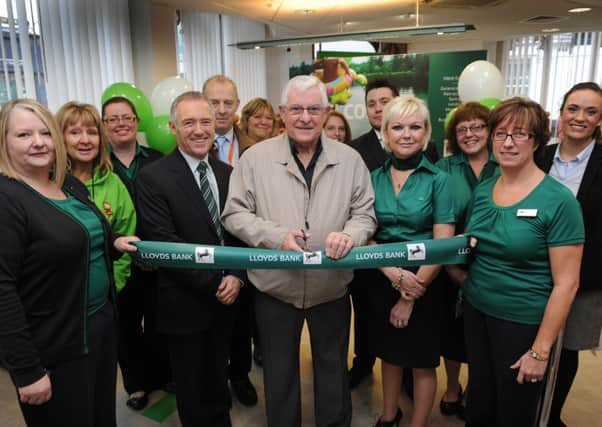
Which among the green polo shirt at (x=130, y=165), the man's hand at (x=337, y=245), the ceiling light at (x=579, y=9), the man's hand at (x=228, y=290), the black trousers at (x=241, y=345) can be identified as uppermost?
the ceiling light at (x=579, y=9)

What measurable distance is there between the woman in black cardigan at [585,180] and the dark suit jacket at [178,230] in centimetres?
171

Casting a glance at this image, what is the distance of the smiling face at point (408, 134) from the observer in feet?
6.51

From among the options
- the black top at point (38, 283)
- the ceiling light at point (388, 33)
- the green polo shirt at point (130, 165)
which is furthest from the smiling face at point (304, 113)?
the ceiling light at point (388, 33)

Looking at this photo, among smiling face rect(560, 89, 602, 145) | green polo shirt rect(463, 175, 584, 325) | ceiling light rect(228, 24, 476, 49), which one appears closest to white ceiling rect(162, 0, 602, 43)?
ceiling light rect(228, 24, 476, 49)

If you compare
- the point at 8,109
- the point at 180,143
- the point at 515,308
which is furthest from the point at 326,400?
the point at 8,109

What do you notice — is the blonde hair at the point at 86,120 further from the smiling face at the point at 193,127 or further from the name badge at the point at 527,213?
the name badge at the point at 527,213

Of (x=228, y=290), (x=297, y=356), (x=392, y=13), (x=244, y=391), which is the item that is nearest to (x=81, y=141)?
(x=228, y=290)

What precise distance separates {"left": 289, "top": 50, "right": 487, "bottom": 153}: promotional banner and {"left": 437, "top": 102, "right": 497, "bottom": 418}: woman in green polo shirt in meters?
4.66

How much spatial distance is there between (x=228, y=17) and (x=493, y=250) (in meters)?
7.14

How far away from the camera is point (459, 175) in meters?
2.42

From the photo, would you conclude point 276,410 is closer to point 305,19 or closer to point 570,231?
point 570,231

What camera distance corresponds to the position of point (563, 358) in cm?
225

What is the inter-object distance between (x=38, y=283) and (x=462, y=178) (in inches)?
81.3

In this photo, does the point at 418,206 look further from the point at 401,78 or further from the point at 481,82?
the point at 401,78
